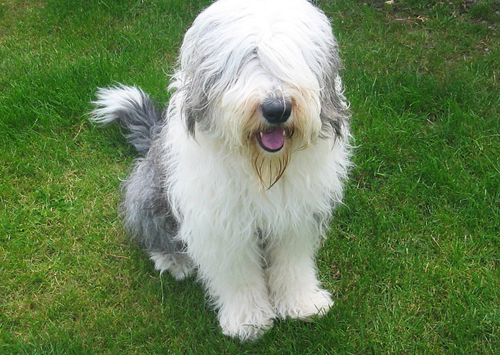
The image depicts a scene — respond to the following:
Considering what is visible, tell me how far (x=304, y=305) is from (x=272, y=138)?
130 cm

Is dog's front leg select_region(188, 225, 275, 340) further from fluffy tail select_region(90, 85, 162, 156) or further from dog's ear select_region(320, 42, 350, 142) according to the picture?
fluffy tail select_region(90, 85, 162, 156)

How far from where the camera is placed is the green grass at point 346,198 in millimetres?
2938

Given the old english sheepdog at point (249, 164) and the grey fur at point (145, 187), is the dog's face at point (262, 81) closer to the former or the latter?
the old english sheepdog at point (249, 164)

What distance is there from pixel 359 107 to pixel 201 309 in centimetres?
200

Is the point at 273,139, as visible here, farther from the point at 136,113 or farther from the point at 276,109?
the point at 136,113

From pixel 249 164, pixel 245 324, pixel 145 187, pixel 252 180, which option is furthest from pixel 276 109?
pixel 245 324

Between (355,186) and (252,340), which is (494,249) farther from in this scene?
(252,340)

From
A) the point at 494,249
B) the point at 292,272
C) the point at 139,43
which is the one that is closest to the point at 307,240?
the point at 292,272

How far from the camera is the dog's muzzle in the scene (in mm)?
1868

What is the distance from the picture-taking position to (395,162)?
371cm

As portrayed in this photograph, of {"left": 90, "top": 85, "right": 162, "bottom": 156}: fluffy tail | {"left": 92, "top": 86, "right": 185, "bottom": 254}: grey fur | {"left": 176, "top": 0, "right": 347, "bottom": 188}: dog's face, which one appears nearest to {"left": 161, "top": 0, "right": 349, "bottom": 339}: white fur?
{"left": 176, "top": 0, "right": 347, "bottom": 188}: dog's face

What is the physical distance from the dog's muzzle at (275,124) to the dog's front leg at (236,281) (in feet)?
2.10

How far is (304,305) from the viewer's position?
9.71 feet

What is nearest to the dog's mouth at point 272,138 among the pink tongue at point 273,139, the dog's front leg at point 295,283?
the pink tongue at point 273,139
